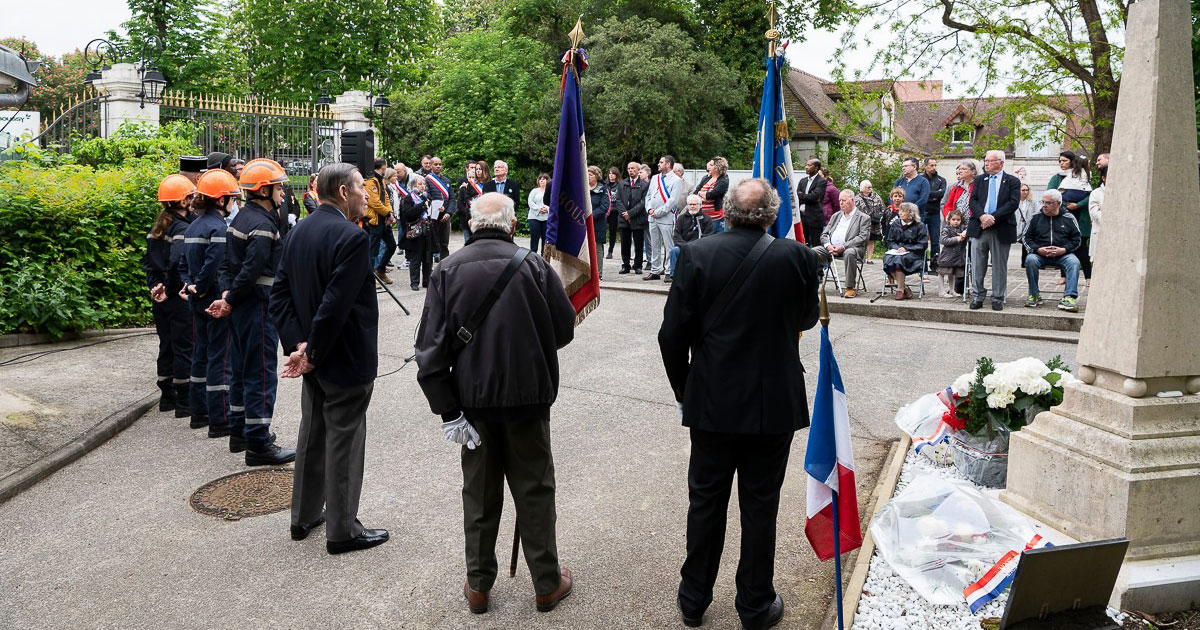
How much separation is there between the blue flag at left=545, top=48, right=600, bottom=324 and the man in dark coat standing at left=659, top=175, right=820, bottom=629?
5.12 feet

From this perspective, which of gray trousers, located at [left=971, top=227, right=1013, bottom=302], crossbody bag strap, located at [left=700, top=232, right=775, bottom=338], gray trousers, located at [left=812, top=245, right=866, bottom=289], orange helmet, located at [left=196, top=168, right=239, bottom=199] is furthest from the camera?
gray trousers, located at [left=812, top=245, right=866, bottom=289]

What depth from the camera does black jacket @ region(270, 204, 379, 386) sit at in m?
4.81

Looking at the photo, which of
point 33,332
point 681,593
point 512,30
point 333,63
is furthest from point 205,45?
point 681,593

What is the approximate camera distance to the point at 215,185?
682 cm

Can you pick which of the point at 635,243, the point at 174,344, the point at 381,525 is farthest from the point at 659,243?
the point at 381,525

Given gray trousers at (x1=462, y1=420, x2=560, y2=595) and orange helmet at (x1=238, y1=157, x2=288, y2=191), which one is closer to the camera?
gray trousers at (x1=462, y1=420, x2=560, y2=595)

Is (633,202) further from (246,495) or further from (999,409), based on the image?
(246,495)

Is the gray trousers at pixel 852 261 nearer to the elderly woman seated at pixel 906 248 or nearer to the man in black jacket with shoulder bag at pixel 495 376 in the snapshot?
the elderly woman seated at pixel 906 248

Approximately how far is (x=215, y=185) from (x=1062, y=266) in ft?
35.1

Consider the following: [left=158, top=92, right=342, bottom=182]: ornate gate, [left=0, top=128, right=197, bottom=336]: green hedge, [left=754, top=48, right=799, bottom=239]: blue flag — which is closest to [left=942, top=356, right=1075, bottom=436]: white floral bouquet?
[left=754, top=48, right=799, bottom=239]: blue flag

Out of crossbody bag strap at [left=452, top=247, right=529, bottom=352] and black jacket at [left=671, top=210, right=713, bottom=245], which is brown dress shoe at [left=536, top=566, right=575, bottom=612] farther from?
black jacket at [left=671, top=210, right=713, bottom=245]

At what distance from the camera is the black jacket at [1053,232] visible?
39.4ft

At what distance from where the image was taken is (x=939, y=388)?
856 centimetres

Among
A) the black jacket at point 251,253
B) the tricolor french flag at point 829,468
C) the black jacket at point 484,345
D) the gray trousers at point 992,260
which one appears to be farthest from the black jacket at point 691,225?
the black jacket at point 484,345
